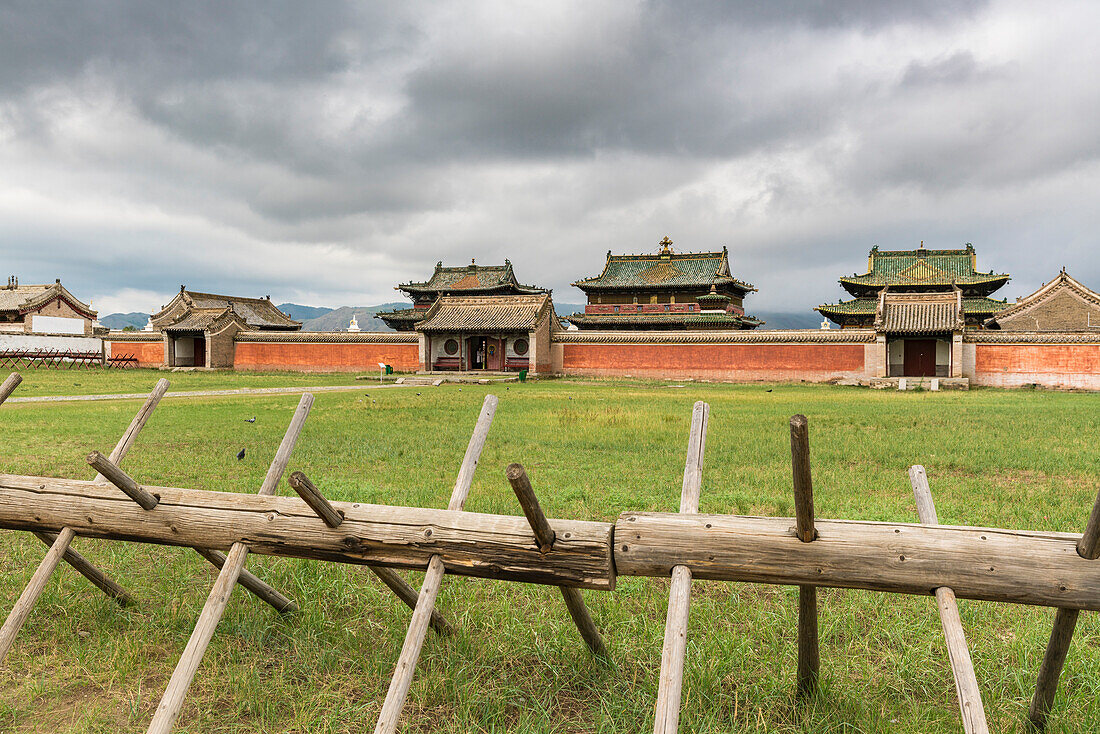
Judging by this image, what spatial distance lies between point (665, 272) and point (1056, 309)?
19.8 m

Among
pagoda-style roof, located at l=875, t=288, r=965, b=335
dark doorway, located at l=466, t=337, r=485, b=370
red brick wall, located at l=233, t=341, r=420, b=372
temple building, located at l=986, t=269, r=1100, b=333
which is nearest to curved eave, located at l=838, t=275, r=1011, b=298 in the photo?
temple building, located at l=986, t=269, r=1100, b=333

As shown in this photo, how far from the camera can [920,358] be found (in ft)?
95.1

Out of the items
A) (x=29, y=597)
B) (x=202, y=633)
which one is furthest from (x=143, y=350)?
(x=202, y=633)

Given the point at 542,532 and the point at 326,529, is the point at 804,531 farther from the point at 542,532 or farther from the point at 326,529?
the point at 326,529

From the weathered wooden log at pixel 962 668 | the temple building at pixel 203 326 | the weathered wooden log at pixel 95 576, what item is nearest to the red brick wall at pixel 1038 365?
the weathered wooden log at pixel 962 668

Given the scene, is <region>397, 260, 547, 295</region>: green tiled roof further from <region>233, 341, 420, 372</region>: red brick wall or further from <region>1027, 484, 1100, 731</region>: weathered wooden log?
<region>1027, 484, 1100, 731</region>: weathered wooden log

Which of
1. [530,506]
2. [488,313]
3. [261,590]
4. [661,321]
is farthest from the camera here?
[661,321]

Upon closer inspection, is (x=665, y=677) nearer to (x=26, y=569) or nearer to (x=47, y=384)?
(x=26, y=569)

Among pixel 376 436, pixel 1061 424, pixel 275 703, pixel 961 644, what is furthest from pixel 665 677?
pixel 1061 424

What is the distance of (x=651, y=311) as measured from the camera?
38781 millimetres

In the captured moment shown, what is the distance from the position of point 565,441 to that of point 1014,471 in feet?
19.7

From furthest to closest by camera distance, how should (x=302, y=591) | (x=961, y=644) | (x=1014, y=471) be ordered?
(x=1014, y=471) → (x=302, y=591) → (x=961, y=644)

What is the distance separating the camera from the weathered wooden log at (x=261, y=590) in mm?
3607

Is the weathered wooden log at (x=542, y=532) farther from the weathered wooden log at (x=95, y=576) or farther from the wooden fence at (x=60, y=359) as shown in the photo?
the wooden fence at (x=60, y=359)
